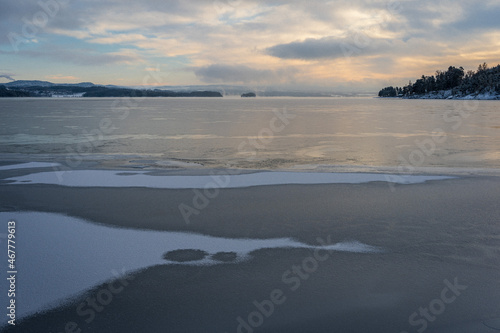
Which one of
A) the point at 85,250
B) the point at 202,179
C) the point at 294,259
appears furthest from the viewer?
the point at 202,179

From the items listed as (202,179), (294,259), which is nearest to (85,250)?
(294,259)

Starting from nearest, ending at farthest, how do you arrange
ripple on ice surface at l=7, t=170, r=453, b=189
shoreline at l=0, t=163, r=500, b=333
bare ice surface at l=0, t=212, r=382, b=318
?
shoreline at l=0, t=163, r=500, b=333, bare ice surface at l=0, t=212, r=382, b=318, ripple on ice surface at l=7, t=170, r=453, b=189

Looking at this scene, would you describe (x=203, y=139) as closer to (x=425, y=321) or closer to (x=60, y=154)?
(x=60, y=154)

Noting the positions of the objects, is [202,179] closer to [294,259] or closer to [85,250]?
[85,250]

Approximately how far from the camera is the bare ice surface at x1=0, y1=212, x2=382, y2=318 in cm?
527

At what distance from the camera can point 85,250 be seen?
21.3ft

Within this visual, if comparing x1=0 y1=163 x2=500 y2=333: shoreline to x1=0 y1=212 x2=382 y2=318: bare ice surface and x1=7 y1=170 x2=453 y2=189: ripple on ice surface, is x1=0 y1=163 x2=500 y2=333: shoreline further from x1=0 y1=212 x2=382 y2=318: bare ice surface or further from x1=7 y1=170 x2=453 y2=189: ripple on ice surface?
x1=7 y1=170 x2=453 y2=189: ripple on ice surface

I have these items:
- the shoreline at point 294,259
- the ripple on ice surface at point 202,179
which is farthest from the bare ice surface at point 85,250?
the ripple on ice surface at point 202,179

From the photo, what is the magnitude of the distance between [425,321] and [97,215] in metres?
6.67

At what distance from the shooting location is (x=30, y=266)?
5.90 metres

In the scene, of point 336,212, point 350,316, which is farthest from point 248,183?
point 350,316

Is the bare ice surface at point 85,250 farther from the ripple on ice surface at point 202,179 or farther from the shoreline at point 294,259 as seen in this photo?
the ripple on ice surface at point 202,179

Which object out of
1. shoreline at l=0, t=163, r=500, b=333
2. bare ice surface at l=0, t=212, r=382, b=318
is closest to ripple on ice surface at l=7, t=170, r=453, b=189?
shoreline at l=0, t=163, r=500, b=333

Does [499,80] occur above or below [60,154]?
above
